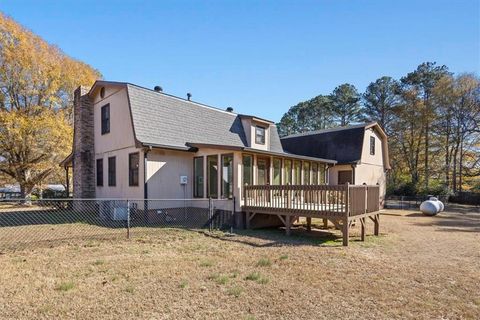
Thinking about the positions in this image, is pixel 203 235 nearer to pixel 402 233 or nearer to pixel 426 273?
pixel 426 273

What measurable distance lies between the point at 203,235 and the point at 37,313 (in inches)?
226

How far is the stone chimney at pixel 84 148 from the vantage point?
596 inches

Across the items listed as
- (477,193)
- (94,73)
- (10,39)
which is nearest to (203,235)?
(10,39)

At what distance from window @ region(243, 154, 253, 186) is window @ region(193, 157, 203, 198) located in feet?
7.05

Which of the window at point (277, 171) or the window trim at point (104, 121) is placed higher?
the window trim at point (104, 121)

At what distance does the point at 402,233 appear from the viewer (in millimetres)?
10859

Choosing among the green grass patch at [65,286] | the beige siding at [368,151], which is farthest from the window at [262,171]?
the beige siding at [368,151]

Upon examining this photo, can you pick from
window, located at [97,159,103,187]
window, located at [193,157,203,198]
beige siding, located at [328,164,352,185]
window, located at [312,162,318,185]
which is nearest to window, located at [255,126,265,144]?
window, located at [312,162,318,185]

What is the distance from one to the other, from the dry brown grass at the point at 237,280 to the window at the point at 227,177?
10.5 feet

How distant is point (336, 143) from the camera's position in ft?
71.2

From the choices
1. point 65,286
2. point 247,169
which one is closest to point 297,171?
point 247,169

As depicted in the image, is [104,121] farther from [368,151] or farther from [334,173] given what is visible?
[368,151]

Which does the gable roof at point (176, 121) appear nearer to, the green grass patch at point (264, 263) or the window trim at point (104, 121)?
the window trim at point (104, 121)

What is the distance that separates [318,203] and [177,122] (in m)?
7.66
